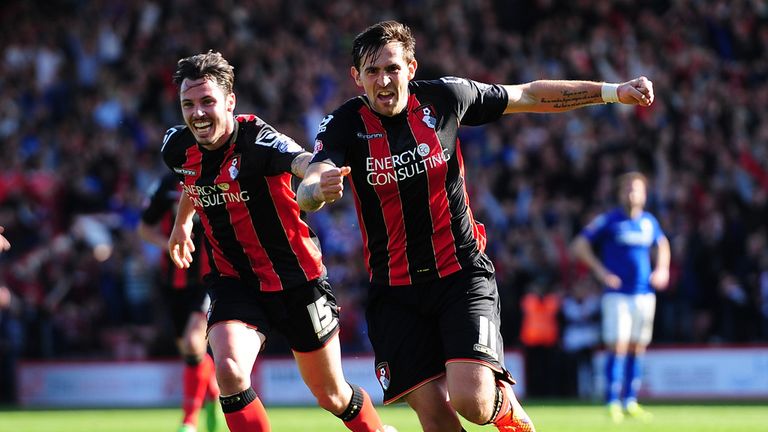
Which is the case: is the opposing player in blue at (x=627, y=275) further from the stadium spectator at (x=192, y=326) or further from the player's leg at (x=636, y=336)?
the stadium spectator at (x=192, y=326)

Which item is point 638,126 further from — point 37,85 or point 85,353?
point 37,85

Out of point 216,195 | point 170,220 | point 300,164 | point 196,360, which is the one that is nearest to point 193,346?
point 196,360

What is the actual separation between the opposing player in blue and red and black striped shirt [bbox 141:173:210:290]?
16.7 ft

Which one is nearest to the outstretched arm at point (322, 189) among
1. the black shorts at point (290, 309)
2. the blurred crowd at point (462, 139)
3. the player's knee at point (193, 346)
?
the black shorts at point (290, 309)

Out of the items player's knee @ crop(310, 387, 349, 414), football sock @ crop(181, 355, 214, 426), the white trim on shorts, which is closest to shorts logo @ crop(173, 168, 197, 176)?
player's knee @ crop(310, 387, 349, 414)

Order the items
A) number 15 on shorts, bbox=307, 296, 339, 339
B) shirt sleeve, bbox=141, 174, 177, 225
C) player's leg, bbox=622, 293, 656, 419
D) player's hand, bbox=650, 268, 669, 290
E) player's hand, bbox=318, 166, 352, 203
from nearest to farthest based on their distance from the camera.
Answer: player's hand, bbox=318, 166, 352, 203
number 15 on shorts, bbox=307, 296, 339, 339
shirt sleeve, bbox=141, 174, 177, 225
player's hand, bbox=650, 268, 669, 290
player's leg, bbox=622, 293, 656, 419

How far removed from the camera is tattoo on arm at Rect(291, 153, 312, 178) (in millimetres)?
7238

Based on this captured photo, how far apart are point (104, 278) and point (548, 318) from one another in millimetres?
7041

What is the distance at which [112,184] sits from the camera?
2134 centimetres

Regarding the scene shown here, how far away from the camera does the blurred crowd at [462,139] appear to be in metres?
18.2

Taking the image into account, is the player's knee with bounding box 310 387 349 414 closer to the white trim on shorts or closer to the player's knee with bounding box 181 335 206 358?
the player's knee with bounding box 181 335 206 358

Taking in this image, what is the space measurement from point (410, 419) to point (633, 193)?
141 inches

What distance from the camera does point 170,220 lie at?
37.2 ft

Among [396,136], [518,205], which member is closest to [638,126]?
[518,205]
